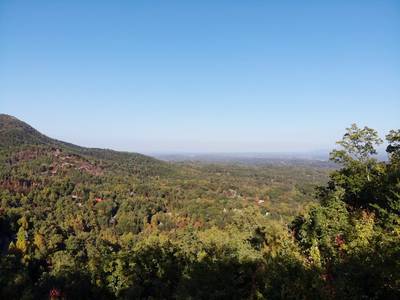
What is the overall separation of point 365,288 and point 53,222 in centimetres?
9796

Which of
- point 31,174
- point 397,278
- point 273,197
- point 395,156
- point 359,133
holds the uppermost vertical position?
point 359,133

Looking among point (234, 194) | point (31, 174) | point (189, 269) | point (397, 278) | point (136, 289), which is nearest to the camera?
point (397, 278)

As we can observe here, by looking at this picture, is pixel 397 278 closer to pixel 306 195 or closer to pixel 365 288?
pixel 365 288

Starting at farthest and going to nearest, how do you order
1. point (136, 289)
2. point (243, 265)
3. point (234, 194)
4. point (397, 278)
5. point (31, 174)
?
point (234, 194) < point (31, 174) < point (136, 289) < point (243, 265) < point (397, 278)

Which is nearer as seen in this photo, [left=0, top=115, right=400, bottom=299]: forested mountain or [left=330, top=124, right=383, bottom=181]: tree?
[left=0, top=115, right=400, bottom=299]: forested mountain

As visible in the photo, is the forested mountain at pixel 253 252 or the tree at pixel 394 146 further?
the tree at pixel 394 146

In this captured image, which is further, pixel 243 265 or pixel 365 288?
pixel 243 265

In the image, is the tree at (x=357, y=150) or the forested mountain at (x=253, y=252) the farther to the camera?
the tree at (x=357, y=150)

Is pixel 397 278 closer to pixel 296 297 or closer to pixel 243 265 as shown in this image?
pixel 296 297

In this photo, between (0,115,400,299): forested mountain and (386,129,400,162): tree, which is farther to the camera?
(386,129,400,162): tree

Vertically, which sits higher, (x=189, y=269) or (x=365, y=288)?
(x=365, y=288)

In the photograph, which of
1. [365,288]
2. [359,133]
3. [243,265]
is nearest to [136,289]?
[243,265]

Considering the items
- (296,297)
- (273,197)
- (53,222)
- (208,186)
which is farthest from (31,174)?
(296,297)

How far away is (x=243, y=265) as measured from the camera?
2431 cm
